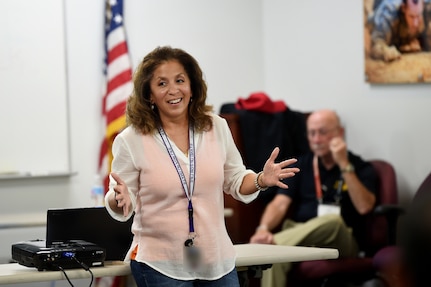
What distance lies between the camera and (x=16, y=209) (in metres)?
5.45

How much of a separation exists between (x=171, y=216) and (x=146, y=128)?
322mm

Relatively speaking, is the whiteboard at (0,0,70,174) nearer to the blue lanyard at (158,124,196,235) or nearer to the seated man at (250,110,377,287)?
the seated man at (250,110,377,287)

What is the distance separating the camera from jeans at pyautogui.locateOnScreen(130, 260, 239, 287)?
254cm

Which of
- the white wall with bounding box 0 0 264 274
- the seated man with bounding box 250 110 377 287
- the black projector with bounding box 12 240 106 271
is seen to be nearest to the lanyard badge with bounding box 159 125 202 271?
the black projector with bounding box 12 240 106 271

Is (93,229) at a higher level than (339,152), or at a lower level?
lower

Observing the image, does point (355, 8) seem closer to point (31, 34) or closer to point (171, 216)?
point (31, 34)

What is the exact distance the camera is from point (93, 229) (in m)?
2.96

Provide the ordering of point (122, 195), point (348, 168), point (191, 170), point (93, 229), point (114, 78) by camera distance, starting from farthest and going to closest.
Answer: point (114, 78), point (348, 168), point (93, 229), point (191, 170), point (122, 195)

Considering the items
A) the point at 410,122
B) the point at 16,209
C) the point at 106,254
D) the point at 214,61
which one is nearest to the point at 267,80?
the point at 214,61

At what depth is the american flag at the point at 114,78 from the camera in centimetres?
565

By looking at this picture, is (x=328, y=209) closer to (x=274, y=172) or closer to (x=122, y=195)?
(x=274, y=172)

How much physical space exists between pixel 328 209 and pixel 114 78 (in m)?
2.00

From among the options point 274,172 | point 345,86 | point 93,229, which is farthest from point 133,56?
point 274,172

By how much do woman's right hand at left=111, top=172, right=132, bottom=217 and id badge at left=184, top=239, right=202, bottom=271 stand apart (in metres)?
0.23
